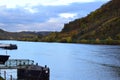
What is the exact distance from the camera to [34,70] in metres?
69.1

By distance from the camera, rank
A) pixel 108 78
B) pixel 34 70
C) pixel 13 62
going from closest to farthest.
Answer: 1. pixel 34 70
2. pixel 13 62
3. pixel 108 78

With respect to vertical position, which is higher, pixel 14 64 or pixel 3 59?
pixel 3 59

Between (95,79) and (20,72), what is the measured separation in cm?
2625

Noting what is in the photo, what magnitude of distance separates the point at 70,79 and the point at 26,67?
69.5 ft

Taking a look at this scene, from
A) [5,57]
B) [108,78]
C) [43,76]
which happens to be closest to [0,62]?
[5,57]

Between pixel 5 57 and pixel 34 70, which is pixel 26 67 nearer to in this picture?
pixel 34 70

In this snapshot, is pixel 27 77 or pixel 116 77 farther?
pixel 116 77

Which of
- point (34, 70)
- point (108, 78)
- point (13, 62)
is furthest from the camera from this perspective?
point (108, 78)

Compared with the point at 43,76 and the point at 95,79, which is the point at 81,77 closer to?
the point at 95,79

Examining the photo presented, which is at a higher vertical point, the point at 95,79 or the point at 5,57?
the point at 5,57

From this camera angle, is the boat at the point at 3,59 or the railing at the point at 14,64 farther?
the boat at the point at 3,59

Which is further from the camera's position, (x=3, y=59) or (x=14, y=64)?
(x=3, y=59)

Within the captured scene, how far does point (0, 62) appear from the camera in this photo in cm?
8800

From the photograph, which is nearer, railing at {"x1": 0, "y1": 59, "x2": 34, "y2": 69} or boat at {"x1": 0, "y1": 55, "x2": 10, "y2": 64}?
railing at {"x1": 0, "y1": 59, "x2": 34, "y2": 69}
